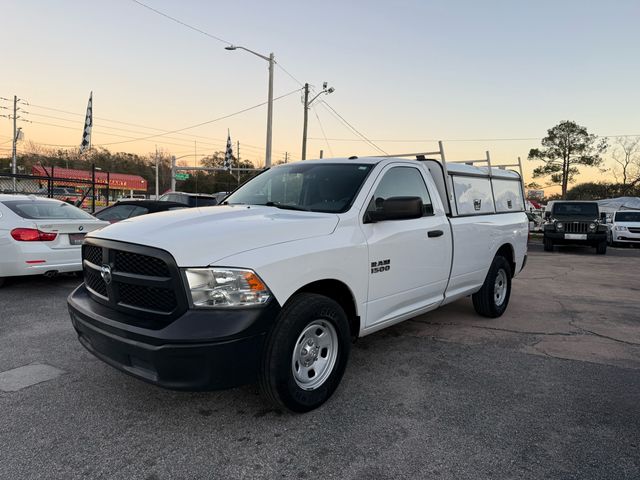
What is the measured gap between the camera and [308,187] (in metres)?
4.12

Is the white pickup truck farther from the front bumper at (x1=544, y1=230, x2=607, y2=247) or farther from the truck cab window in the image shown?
the front bumper at (x1=544, y1=230, x2=607, y2=247)

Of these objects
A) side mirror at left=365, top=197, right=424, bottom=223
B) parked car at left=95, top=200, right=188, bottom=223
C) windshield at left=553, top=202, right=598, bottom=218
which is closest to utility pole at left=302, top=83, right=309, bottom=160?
windshield at left=553, top=202, right=598, bottom=218

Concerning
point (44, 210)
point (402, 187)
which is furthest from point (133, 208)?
point (402, 187)

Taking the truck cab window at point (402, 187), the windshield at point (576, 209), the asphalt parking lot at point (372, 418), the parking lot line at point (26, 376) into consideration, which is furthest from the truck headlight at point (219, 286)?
the windshield at point (576, 209)

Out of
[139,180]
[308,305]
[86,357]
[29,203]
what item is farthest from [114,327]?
[139,180]

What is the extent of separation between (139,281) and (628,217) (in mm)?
22842

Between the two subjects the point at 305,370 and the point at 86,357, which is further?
the point at 86,357

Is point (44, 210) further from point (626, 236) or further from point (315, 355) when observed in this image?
point (626, 236)

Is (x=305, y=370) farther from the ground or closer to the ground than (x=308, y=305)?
closer to the ground

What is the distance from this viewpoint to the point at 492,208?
Answer: 588cm

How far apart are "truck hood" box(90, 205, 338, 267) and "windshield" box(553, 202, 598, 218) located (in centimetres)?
1623

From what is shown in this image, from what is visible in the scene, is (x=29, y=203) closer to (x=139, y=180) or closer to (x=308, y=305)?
(x=308, y=305)

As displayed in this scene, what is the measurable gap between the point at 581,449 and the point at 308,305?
1.89 meters

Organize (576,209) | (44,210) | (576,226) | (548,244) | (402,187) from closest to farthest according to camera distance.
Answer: (402,187), (44,210), (576,226), (548,244), (576,209)
